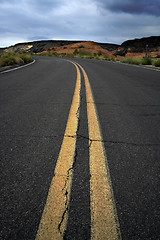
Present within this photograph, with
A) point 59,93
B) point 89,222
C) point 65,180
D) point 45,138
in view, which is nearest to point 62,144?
point 45,138

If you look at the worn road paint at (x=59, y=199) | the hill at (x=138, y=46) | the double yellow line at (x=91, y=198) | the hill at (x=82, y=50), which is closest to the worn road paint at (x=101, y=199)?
the double yellow line at (x=91, y=198)

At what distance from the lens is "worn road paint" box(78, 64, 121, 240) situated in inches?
39.1

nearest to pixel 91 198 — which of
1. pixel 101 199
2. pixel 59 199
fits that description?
pixel 101 199

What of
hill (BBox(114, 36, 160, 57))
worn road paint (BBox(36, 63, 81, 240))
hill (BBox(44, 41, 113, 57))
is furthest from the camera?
hill (BBox(44, 41, 113, 57))

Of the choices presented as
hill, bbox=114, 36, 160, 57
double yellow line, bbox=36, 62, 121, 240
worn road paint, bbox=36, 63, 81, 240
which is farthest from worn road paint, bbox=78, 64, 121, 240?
hill, bbox=114, 36, 160, 57

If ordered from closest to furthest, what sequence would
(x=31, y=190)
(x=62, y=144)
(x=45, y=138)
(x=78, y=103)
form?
(x=31, y=190), (x=62, y=144), (x=45, y=138), (x=78, y=103)

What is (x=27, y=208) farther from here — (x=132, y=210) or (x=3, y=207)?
(x=132, y=210)

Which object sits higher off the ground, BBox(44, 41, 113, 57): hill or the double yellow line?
BBox(44, 41, 113, 57): hill

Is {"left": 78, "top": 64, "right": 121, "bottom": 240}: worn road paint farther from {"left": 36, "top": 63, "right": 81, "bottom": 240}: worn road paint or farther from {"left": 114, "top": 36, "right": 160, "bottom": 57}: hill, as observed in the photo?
{"left": 114, "top": 36, "right": 160, "bottom": 57}: hill

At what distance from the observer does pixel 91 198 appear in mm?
1211

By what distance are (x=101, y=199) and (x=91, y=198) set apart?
2.8 inches

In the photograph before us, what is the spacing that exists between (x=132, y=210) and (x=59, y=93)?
11.8 ft

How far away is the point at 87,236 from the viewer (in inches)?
38.2

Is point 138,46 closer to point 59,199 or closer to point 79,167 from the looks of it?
point 79,167
